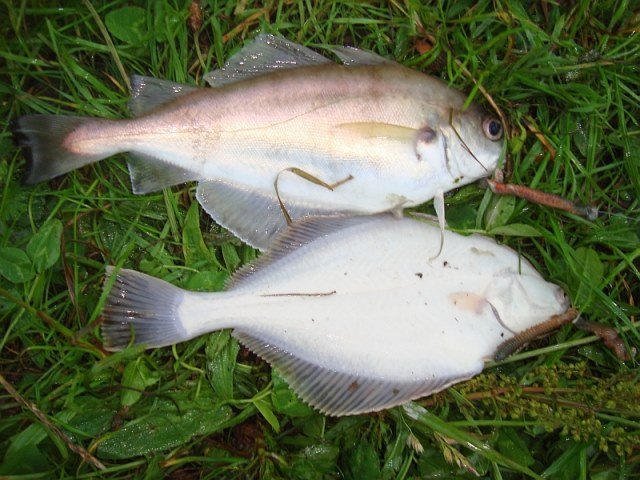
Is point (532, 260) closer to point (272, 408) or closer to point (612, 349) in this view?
point (612, 349)

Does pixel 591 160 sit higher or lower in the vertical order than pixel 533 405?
higher

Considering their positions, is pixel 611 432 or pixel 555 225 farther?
pixel 555 225

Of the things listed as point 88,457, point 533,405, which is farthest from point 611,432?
point 88,457

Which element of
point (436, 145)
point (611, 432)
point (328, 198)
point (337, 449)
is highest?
point (436, 145)

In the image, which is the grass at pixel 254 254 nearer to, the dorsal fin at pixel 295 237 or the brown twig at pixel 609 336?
the brown twig at pixel 609 336

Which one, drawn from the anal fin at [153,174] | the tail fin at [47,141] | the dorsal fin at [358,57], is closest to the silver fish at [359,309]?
the anal fin at [153,174]

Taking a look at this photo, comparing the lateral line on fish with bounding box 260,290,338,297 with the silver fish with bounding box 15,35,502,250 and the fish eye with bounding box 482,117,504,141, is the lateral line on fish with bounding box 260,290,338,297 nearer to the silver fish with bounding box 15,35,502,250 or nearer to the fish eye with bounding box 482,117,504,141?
the silver fish with bounding box 15,35,502,250
